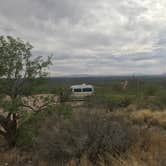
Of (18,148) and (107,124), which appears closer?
(107,124)

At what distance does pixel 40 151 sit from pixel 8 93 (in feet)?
9.65

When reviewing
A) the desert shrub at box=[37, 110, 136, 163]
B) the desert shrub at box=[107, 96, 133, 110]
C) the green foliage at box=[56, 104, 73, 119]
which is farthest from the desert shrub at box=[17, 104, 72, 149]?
the desert shrub at box=[107, 96, 133, 110]

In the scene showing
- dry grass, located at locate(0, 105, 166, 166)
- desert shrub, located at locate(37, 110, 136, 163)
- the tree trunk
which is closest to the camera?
dry grass, located at locate(0, 105, 166, 166)

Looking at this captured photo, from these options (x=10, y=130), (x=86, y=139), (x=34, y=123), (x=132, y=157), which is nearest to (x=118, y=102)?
(x=34, y=123)

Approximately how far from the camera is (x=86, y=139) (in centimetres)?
728

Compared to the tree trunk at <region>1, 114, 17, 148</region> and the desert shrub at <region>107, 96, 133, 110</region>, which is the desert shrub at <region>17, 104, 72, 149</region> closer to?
the tree trunk at <region>1, 114, 17, 148</region>

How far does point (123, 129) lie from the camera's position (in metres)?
7.86

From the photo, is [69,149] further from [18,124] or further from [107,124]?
[18,124]

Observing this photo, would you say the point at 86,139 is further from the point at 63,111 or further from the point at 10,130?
the point at 10,130

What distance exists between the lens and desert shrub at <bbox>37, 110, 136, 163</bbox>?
7.25 metres

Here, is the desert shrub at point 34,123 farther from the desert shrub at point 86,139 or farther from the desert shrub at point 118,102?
the desert shrub at point 118,102

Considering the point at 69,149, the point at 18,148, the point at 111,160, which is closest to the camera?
the point at 111,160

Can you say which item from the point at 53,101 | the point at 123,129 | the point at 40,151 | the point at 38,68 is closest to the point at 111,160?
the point at 123,129

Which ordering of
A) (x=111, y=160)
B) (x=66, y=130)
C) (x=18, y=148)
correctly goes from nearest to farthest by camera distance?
1. (x=111, y=160)
2. (x=66, y=130)
3. (x=18, y=148)
